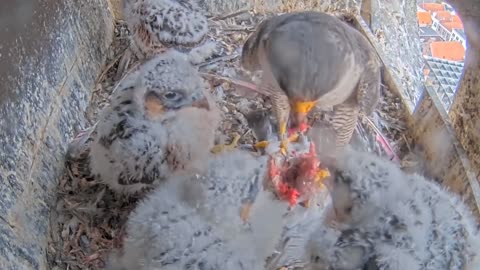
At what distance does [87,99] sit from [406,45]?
1.36 metres

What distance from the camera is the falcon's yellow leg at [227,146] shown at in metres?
1.97

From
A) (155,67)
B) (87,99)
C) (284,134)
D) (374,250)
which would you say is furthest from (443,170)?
(87,99)

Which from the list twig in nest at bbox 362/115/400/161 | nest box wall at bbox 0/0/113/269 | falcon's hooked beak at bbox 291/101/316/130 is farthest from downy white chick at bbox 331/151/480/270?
nest box wall at bbox 0/0/113/269

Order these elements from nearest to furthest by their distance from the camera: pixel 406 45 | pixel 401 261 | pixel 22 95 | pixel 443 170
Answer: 1. pixel 401 261
2. pixel 22 95
3. pixel 443 170
4. pixel 406 45

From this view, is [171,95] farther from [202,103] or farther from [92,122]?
[92,122]

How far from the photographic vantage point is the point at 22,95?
1814 mm

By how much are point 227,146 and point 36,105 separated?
Answer: 591 millimetres

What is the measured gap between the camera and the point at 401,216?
1.42 m

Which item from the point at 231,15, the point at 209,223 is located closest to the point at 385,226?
the point at 209,223

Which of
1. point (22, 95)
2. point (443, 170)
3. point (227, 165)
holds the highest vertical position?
point (22, 95)

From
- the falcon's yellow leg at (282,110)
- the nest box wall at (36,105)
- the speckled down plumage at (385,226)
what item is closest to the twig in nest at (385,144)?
the falcon's yellow leg at (282,110)

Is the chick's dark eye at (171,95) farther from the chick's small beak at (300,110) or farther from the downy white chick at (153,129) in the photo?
the chick's small beak at (300,110)

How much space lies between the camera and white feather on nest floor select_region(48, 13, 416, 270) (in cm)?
200

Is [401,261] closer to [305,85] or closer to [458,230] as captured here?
[458,230]
